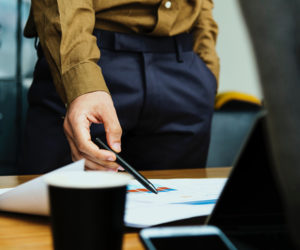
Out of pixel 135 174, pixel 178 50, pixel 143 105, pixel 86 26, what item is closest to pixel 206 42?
pixel 178 50

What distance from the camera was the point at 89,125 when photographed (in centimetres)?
73

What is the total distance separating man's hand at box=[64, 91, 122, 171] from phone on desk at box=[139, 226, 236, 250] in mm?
297

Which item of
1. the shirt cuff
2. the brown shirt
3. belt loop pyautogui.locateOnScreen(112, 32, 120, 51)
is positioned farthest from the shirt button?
→ the shirt cuff

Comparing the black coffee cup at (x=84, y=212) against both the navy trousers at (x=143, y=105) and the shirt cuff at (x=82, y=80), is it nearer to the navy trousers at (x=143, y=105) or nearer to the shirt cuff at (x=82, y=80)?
the shirt cuff at (x=82, y=80)

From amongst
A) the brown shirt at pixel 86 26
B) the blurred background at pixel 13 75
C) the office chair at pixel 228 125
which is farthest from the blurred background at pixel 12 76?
the brown shirt at pixel 86 26

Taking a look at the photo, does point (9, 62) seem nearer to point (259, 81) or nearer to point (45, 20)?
point (45, 20)

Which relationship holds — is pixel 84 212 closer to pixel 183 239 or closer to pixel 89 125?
pixel 183 239

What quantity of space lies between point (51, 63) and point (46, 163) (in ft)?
0.79

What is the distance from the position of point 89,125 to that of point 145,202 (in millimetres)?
241

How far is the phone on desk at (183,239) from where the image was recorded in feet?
1.12

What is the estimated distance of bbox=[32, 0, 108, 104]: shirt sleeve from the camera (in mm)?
801

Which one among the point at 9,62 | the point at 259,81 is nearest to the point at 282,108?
the point at 259,81

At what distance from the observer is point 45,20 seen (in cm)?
90

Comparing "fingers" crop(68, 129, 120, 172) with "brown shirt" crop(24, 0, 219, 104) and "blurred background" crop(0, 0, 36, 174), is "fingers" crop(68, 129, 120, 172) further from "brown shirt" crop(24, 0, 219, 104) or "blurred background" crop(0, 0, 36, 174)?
"blurred background" crop(0, 0, 36, 174)
